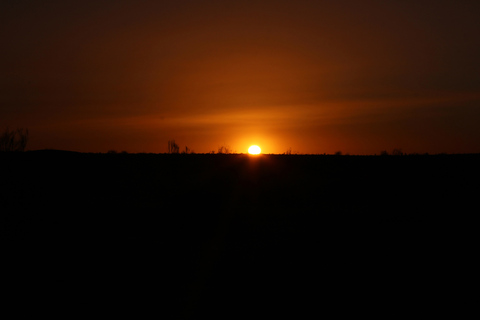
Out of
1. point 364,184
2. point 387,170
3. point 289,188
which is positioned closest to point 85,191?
point 289,188

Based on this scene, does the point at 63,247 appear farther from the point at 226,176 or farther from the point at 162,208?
the point at 226,176

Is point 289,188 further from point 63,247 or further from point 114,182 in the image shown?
point 63,247

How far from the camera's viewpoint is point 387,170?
17.9 metres

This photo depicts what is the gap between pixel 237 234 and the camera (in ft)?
38.3

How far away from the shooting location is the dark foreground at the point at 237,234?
8445mm

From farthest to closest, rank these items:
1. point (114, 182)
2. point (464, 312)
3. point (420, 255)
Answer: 1. point (114, 182)
2. point (420, 255)
3. point (464, 312)

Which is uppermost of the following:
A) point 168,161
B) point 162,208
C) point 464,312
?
point 168,161

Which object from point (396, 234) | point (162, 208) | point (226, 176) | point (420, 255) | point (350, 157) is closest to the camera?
point (420, 255)

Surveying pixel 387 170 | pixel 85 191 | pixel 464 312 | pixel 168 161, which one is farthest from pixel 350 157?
pixel 464 312

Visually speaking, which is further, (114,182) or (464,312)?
(114,182)

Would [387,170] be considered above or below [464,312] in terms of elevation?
above

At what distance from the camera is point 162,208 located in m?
13.9

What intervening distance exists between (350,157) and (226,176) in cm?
499

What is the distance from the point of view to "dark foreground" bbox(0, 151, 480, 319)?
27.7 feet
